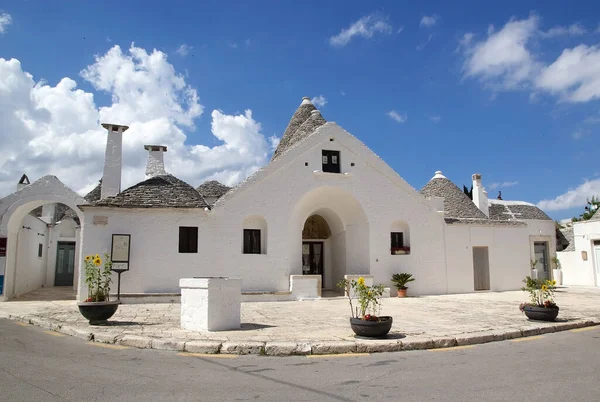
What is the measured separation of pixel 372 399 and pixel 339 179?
47.7 feet

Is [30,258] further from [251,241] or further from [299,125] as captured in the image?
[299,125]

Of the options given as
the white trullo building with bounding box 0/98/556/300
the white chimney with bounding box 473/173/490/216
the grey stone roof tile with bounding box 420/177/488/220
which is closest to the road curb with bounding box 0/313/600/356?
the white trullo building with bounding box 0/98/556/300

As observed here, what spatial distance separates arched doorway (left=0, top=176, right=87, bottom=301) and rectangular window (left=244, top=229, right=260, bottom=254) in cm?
642

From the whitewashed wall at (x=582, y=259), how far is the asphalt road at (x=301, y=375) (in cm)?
1931

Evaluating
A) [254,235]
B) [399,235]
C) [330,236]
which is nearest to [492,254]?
[399,235]

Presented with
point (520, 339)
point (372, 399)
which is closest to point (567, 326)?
point (520, 339)

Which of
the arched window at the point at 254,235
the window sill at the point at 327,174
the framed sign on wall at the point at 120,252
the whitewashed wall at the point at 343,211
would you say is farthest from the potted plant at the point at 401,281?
the framed sign on wall at the point at 120,252

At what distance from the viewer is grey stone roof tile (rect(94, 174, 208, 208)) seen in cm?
1742

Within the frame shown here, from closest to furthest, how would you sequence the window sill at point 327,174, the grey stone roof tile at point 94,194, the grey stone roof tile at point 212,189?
the window sill at point 327,174 < the grey stone roof tile at point 94,194 < the grey stone roof tile at point 212,189

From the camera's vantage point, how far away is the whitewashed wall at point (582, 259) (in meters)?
25.2

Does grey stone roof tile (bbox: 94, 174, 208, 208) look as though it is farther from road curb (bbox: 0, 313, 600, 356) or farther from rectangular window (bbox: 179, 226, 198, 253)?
road curb (bbox: 0, 313, 600, 356)

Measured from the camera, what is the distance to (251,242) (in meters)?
18.7

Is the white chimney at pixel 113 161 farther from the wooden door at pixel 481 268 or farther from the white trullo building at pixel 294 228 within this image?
the wooden door at pixel 481 268

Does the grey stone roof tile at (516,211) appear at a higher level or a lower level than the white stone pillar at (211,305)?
higher
